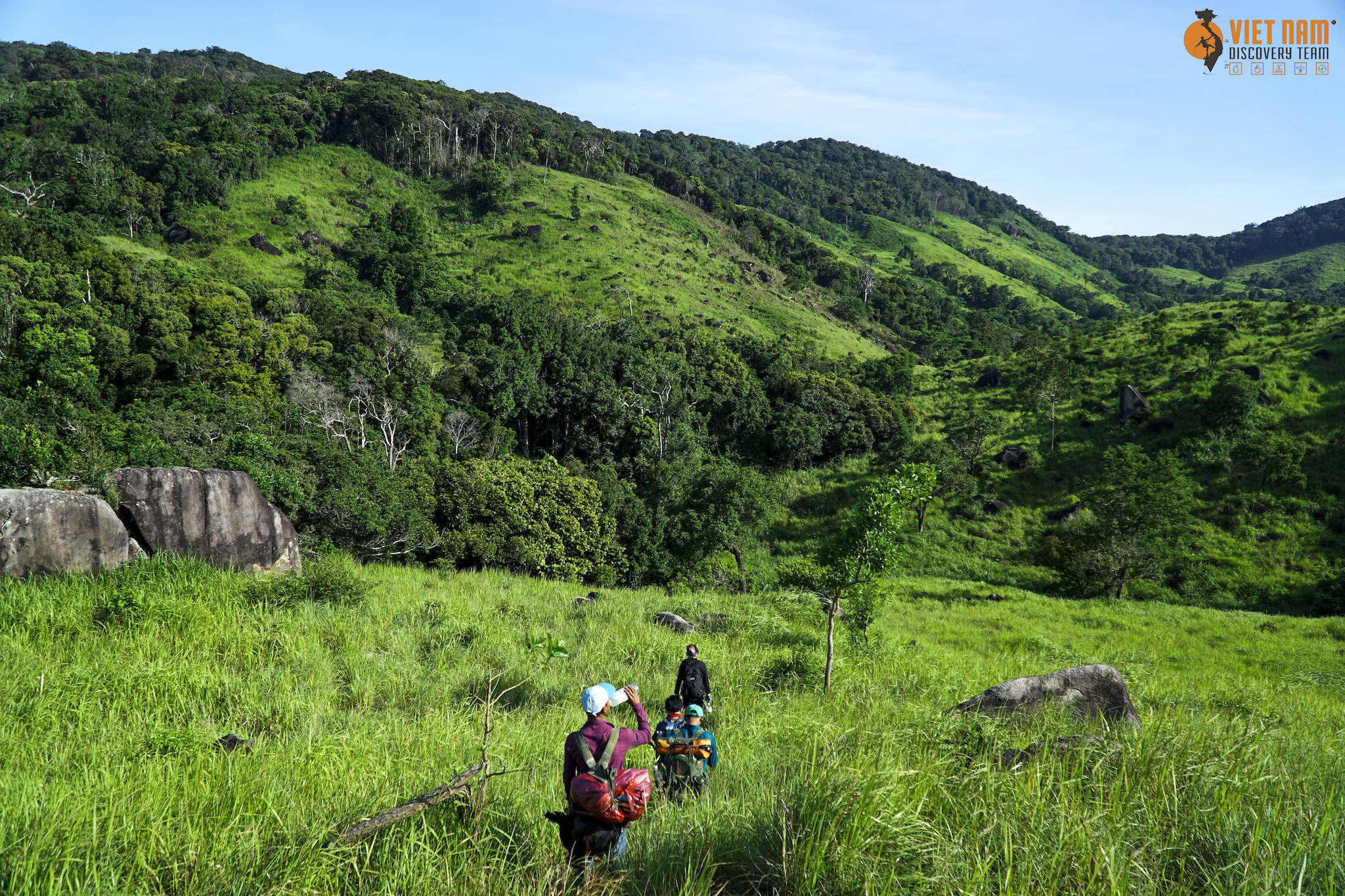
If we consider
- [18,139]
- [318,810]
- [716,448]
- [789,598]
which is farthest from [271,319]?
[18,139]

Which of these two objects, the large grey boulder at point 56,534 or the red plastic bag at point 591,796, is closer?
the red plastic bag at point 591,796

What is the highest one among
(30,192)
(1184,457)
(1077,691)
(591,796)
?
(30,192)

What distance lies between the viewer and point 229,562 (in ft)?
39.7

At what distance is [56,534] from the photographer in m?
9.18

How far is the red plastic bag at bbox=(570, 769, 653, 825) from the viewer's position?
3314 mm

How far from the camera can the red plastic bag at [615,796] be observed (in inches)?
130

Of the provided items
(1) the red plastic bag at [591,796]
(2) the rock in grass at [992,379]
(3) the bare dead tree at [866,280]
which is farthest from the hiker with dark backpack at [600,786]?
(3) the bare dead tree at [866,280]

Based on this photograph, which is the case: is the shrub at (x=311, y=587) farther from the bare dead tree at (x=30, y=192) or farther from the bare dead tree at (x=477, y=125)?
the bare dead tree at (x=477, y=125)

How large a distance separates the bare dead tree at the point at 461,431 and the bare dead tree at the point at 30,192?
166ft

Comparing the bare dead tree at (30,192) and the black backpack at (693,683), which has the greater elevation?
the bare dead tree at (30,192)

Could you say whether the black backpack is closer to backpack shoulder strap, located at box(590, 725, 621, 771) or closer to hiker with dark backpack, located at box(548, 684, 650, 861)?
hiker with dark backpack, located at box(548, 684, 650, 861)

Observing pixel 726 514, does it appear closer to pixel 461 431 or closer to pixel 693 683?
pixel 461 431

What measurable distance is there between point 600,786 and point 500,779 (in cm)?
164

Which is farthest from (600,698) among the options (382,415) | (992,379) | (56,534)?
(992,379)
